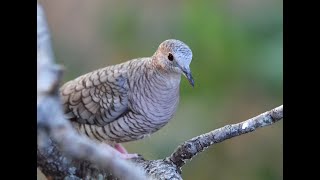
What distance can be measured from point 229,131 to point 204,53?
0.30m

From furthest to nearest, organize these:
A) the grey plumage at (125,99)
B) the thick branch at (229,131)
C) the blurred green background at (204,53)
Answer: the blurred green background at (204,53)
the grey plumage at (125,99)
the thick branch at (229,131)

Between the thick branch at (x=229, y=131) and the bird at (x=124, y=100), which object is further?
the bird at (x=124, y=100)

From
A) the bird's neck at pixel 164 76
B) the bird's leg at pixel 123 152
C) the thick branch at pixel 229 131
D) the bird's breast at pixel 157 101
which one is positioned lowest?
the bird's leg at pixel 123 152

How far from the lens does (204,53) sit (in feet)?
3.11

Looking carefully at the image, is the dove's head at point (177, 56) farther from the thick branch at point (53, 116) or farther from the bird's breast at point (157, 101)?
the thick branch at point (53, 116)

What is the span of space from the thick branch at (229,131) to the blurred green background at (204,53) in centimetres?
19

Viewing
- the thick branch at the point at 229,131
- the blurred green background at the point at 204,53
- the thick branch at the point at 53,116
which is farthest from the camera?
the blurred green background at the point at 204,53

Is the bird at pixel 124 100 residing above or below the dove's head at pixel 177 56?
below

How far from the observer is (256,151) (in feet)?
3.78

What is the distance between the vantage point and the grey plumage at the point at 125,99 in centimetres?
76

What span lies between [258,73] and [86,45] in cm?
35

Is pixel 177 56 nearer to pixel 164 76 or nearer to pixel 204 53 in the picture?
pixel 164 76

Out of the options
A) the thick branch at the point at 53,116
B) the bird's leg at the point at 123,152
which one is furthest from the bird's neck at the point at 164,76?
the thick branch at the point at 53,116

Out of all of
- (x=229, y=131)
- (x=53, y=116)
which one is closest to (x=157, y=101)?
(x=229, y=131)
